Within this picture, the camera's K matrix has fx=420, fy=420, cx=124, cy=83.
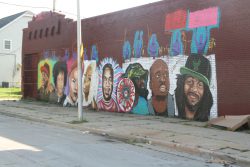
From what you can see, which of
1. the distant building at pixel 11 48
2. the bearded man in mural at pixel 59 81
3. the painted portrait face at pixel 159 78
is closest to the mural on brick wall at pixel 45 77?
the bearded man in mural at pixel 59 81

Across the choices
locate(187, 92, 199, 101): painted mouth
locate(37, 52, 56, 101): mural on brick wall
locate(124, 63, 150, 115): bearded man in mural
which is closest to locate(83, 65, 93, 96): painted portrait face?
locate(124, 63, 150, 115): bearded man in mural

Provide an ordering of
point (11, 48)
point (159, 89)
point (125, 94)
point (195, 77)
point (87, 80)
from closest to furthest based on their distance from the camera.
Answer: point (195, 77), point (159, 89), point (125, 94), point (87, 80), point (11, 48)

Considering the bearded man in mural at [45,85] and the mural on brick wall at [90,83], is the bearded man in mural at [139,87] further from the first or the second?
the bearded man in mural at [45,85]

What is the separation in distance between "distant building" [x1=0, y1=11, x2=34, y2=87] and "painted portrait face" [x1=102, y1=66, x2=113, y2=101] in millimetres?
30444

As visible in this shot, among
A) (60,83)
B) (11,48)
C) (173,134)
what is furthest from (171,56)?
(11,48)

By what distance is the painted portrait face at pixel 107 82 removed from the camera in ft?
65.7

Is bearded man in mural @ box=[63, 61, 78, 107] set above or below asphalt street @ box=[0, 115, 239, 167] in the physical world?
above

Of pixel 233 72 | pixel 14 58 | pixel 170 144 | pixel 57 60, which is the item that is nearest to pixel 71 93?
pixel 57 60

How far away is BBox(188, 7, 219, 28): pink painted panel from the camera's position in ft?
48.5

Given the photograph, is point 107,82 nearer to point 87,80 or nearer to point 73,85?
point 87,80

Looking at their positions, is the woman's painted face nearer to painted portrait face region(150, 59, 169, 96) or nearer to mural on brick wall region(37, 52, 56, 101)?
mural on brick wall region(37, 52, 56, 101)

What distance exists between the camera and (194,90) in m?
15.5

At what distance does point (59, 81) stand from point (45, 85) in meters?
2.03

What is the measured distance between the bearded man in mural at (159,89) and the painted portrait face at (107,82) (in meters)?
2.96
